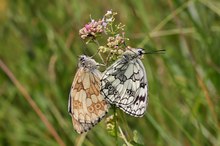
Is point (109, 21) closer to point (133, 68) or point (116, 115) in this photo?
point (133, 68)

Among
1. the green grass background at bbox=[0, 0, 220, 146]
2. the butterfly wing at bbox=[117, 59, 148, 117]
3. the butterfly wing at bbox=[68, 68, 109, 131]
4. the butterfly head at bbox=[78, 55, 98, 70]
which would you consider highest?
the green grass background at bbox=[0, 0, 220, 146]

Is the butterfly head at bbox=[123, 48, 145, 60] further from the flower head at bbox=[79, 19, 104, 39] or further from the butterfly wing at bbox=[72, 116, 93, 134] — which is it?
the butterfly wing at bbox=[72, 116, 93, 134]

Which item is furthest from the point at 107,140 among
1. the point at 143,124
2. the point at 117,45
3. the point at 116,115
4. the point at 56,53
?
the point at 117,45

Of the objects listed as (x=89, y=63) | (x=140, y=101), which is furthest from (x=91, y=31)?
(x=140, y=101)

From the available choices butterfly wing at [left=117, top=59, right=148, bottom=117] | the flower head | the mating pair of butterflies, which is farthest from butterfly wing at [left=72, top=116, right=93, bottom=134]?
the flower head

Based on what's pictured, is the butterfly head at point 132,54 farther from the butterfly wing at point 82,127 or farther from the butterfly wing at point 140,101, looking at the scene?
the butterfly wing at point 82,127

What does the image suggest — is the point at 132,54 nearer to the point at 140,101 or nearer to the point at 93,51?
the point at 140,101

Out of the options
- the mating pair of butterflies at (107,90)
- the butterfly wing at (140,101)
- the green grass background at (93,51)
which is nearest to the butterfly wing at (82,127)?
the mating pair of butterflies at (107,90)

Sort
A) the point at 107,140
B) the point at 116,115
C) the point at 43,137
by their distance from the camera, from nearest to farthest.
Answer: the point at 116,115 < the point at 107,140 < the point at 43,137
